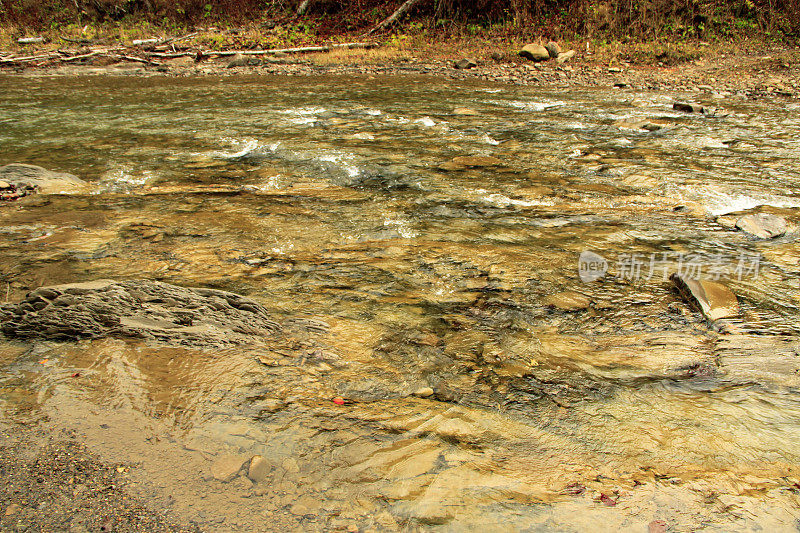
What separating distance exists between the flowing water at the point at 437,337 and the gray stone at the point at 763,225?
146 mm

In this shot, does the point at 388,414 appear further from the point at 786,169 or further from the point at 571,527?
the point at 786,169

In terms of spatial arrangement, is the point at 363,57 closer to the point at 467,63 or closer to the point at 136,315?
the point at 467,63

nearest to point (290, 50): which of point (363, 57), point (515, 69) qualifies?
point (363, 57)

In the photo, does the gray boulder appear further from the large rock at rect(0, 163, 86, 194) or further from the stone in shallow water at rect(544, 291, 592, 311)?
the stone in shallow water at rect(544, 291, 592, 311)

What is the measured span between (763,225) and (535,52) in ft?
33.2

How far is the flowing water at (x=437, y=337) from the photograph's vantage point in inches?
74.3

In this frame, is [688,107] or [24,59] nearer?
[688,107]

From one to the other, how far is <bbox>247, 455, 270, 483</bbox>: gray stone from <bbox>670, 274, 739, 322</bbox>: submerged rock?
2.66 metres

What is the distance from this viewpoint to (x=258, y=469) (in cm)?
194

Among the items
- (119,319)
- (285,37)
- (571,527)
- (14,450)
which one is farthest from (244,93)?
(571,527)

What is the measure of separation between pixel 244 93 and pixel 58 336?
356 inches

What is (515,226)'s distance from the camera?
439 cm

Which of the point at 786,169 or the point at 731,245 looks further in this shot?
the point at 786,169

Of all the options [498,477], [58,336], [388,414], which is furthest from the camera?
[58,336]
